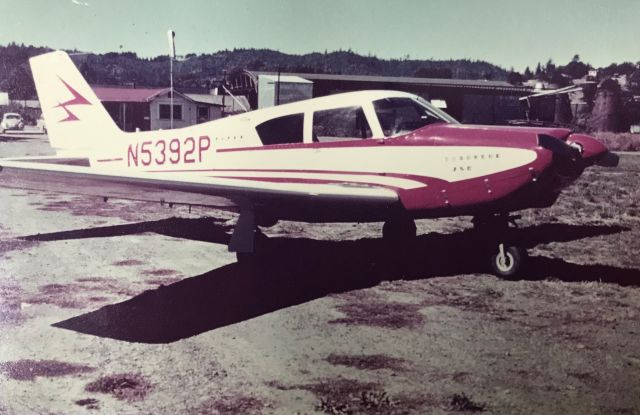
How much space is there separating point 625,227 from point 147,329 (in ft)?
30.6

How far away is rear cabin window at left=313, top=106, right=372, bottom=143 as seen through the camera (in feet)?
23.8

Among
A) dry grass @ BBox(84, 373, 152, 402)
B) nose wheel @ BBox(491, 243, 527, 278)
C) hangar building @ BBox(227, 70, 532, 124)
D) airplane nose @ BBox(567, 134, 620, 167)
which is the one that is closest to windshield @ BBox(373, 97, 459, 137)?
airplane nose @ BBox(567, 134, 620, 167)

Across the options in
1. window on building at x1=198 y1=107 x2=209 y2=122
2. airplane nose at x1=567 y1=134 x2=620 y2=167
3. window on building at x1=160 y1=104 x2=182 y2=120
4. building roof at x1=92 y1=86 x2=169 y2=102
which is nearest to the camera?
airplane nose at x1=567 y1=134 x2=620 y2=167

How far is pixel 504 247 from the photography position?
7.15 m

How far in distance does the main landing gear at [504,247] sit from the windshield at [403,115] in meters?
1.37

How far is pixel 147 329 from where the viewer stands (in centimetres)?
516

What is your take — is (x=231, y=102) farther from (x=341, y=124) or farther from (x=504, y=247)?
(x=504, y=247)

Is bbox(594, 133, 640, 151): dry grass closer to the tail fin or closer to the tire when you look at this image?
the tire

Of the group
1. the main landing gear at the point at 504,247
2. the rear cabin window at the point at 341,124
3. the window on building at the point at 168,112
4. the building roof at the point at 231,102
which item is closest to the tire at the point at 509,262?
the main landing gear at the point at 504,247

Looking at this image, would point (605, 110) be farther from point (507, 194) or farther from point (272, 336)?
point (272, 336)

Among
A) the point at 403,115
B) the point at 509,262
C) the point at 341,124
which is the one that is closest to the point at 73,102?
the point at 341,124

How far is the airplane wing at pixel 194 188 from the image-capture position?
→ 18.6 ft

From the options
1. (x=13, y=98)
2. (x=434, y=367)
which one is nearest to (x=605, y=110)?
(x=434, y=367)

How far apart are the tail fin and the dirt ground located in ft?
5.01
